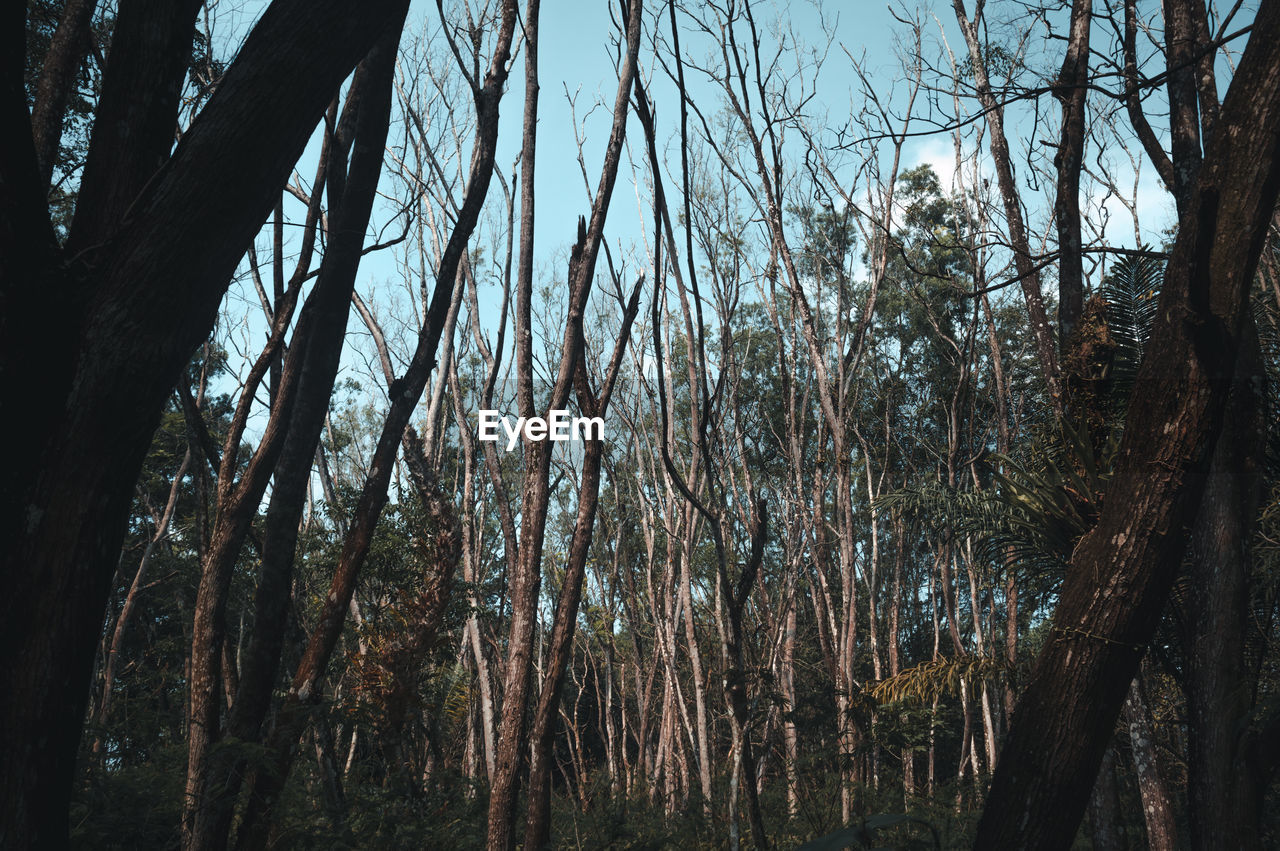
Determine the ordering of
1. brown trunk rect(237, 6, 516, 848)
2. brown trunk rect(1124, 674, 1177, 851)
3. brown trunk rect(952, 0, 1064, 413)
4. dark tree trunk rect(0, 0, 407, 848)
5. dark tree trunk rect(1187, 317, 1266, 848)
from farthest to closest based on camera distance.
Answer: brown trunk rect(952, 0, 1064, 413) < brown trunk rect(1124, 674, 1177, 851) < brown trunk rect(237, 6, 516, 848) < dark tree trunk rect(1187, 317, 1266, 848) < dark tree trunk rect(0, 0, 407, 848)

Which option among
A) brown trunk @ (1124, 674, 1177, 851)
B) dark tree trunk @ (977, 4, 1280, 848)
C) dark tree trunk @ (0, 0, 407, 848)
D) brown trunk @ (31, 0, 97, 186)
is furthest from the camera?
brown trunk @ (1124, 674, 1177, 851)

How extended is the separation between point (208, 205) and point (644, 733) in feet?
38.9

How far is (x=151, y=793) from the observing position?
169 inches

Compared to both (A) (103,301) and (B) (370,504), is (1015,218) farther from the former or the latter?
(A) (103,301)

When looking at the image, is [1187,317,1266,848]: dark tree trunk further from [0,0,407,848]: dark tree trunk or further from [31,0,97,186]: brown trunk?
[31,0,97,186]: brown trunk

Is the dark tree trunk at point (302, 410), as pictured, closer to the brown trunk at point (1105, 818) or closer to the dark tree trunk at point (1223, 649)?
the dark tree trunk at point (1223, 649)

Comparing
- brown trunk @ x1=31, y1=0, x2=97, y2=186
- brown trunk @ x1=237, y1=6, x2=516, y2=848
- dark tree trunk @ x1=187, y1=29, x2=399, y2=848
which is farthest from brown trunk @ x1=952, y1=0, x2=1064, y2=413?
brown trunk @ x1=31, y1=0, x2=97, y2=186

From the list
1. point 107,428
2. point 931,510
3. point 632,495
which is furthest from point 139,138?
point 632,495

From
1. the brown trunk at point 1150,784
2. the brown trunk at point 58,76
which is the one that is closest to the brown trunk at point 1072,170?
the brown trunk at point 1150,784

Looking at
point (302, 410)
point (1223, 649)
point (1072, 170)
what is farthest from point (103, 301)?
point (1072, 170)

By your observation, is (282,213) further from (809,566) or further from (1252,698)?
(809,566)

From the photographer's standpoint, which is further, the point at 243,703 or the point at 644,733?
the point at 644,733

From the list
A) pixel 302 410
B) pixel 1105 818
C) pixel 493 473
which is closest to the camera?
pixel 302 410

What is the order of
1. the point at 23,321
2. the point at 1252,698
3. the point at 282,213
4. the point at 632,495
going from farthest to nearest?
the point at 632,495
the point at 282,213
the point at 1252,698
the point at 23,321
